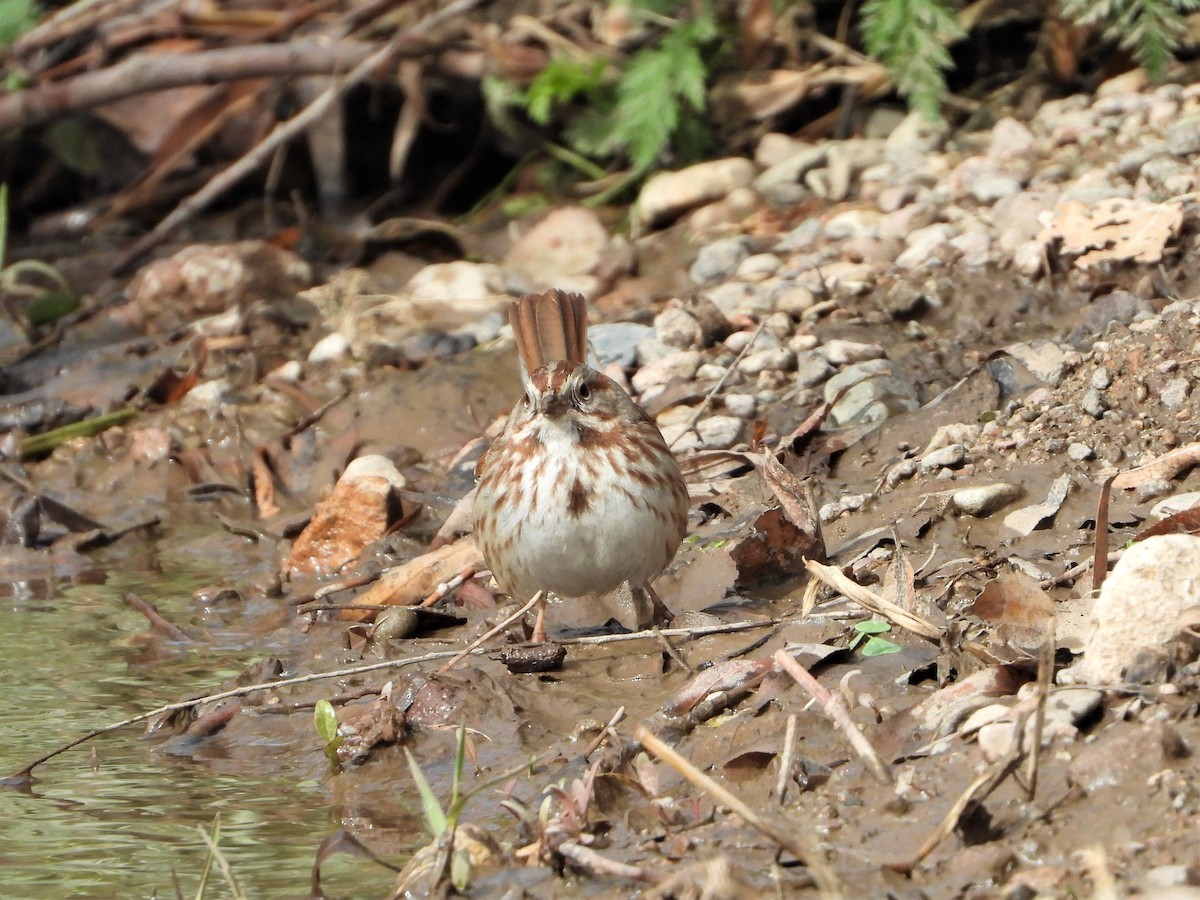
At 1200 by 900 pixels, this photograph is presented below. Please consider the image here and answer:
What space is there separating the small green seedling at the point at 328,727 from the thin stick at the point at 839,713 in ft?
3.52

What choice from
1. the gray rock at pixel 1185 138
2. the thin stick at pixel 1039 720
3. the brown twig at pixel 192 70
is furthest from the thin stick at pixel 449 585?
the brown twig at pixel 192 70

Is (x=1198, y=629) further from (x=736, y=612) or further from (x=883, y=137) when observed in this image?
(x=883, y=137)

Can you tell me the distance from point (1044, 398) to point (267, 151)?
4417 mm

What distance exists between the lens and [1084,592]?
3609 mm

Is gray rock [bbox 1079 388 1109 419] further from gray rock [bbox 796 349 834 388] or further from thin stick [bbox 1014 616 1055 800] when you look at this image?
thin stick [bbox 1014 616 1055 800]

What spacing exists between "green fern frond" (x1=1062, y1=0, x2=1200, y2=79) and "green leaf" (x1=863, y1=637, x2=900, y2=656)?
3.78 meters

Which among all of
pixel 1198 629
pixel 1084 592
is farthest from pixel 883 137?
pixel 1198 629

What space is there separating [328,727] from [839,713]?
1.31m

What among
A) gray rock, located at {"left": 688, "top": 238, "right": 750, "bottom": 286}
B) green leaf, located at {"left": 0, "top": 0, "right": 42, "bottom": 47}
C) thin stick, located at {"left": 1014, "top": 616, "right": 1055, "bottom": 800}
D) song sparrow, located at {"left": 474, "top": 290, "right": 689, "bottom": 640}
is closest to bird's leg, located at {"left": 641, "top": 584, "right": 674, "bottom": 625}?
song sparrow, located at {"left": 474, "top": 290, "right": 689, "bottom": 640}

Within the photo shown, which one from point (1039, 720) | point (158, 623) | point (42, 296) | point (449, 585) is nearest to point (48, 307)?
point (42, 296)

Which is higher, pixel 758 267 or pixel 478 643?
pixel 478 643

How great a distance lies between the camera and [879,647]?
3.69 meters

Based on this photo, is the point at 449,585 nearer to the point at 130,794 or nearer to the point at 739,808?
the point at 130,794

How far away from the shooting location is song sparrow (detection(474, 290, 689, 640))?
167 inches
